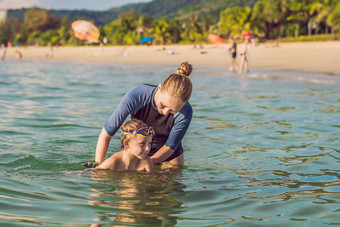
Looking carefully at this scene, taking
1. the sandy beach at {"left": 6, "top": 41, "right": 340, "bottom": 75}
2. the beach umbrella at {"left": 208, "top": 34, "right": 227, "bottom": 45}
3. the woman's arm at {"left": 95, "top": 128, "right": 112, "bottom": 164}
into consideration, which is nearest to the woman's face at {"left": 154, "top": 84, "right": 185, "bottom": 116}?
the woman's arm at {"left": 95, "top": 128, "right": 112, "bottom": 164}

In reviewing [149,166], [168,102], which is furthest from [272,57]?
[168,102]

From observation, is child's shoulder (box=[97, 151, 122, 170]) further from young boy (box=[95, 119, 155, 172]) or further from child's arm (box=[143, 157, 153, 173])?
child's arm (box=[143, 157, 153, 173])

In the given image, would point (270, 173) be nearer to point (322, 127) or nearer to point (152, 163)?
point (152, 163)

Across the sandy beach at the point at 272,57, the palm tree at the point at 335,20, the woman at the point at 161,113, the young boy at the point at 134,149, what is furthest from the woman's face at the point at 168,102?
the palm tree at the point at 335,20

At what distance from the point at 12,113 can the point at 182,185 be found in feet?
20.7

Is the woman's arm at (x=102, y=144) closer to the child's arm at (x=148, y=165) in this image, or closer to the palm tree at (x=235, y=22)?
the child's arm at (x=148, y=165)

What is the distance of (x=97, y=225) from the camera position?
3512 mm

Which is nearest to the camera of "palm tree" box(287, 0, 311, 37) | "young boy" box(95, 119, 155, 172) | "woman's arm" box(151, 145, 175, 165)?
"young boy" box(95, 119, 155, 172)

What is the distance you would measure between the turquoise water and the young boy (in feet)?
0.37

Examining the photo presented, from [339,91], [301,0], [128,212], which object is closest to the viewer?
[128,212]

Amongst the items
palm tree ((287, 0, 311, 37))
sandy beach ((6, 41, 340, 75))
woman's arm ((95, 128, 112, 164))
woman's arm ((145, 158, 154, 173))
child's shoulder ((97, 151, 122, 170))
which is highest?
palm tree ((287, 0, 311, 37))

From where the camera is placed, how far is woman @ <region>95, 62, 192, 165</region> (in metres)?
4.30

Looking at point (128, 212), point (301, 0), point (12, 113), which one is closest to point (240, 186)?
point (128, 212)

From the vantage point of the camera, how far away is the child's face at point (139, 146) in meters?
4.70
